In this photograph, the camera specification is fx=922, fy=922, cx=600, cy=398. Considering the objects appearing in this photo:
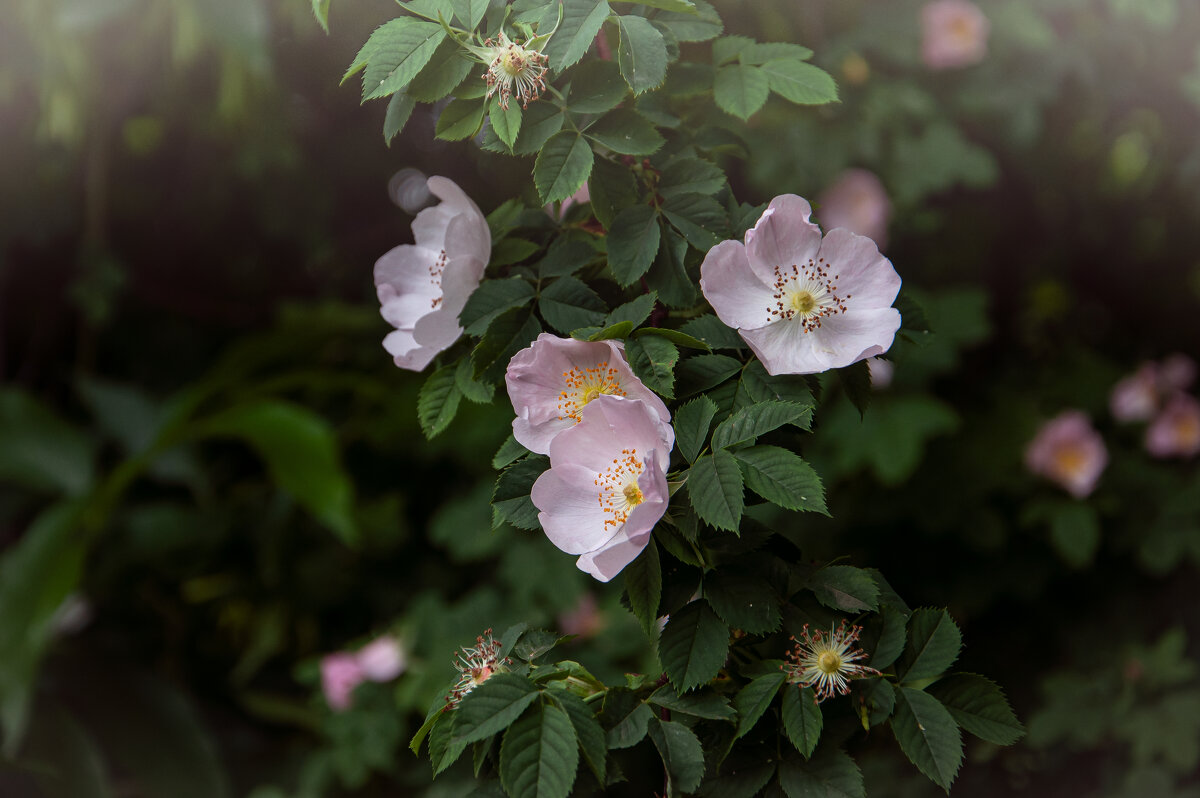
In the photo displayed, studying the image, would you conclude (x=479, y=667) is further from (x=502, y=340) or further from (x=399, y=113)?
(x=399, y=113)

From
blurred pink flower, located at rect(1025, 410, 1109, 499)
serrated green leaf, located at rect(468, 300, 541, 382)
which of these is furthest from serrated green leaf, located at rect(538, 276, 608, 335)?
blurred pink flower, located at rect(1025, 410, 1109, 499)

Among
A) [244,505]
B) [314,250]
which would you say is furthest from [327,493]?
[314,250]

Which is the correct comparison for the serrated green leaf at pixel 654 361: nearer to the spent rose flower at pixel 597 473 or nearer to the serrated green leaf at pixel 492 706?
the spent rose flower at pixel 597 473

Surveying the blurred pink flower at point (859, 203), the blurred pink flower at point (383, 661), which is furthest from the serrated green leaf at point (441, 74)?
the blurred pink flower at point (859, 203)

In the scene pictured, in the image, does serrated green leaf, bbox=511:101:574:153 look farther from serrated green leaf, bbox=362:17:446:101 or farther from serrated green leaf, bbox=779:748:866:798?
serrated green leaf, bbox=779:748:866:798

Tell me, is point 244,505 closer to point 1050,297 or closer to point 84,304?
point 84,304

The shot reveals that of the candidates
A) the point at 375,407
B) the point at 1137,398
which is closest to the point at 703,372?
the point at 1137,398
